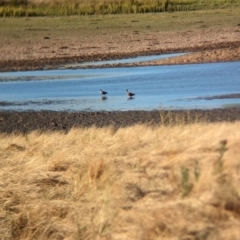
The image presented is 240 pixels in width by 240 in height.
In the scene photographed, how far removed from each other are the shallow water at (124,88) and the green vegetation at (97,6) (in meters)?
13.1

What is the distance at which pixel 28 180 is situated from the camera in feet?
25.1

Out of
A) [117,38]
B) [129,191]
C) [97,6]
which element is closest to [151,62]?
[117,38]

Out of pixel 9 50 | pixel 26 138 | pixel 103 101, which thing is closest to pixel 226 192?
pixel 26 138

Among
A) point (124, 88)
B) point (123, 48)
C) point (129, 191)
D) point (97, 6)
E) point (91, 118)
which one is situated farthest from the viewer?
point (97, 6)

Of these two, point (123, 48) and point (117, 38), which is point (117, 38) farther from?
point (123, 48)

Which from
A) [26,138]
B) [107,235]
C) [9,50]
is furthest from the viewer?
[9,50]

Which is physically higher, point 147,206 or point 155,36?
point 147,206

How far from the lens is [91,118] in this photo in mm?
15062

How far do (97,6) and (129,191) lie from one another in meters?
30.6

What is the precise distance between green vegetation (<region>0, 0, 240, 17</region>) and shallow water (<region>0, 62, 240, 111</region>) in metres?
13.1

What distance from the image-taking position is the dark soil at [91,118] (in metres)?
13.9

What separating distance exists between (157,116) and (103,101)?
2747mm

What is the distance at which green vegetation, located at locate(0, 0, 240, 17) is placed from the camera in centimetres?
3619

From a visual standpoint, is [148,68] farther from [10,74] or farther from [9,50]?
[9,50]
